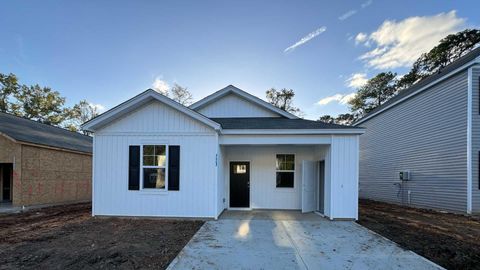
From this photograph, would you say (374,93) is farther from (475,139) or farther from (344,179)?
(344,179)

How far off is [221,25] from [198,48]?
251cm

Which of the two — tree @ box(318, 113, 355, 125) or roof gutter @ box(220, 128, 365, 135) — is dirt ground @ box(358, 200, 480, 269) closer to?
roof gutter @ box(220, 128, 365, 135)

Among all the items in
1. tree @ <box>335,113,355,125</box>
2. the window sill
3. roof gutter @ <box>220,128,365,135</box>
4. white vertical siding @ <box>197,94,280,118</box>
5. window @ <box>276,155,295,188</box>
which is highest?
tree @ <box>335,113,355,125</box>

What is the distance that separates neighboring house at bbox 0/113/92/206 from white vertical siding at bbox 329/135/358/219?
1291 cm

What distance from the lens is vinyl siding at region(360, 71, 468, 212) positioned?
10.1 metres

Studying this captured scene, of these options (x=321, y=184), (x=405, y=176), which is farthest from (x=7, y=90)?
(x=405, y=176)

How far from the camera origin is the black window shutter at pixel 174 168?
842 centimetres

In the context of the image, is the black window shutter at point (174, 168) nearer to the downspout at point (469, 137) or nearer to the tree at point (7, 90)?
the downspout at point (469, 137)

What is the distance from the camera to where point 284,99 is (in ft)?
121

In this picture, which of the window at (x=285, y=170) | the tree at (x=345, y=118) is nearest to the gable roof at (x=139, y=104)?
the window at (x=285, y=170)

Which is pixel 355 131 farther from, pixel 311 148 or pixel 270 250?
pixel 270 250

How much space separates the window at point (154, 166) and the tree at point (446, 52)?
2006cm

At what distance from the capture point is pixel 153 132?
28.2 ft

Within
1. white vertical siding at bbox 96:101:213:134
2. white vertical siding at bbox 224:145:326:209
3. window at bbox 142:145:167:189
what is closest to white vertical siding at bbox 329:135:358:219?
white vertical siding at bbox 224:145:326:209
